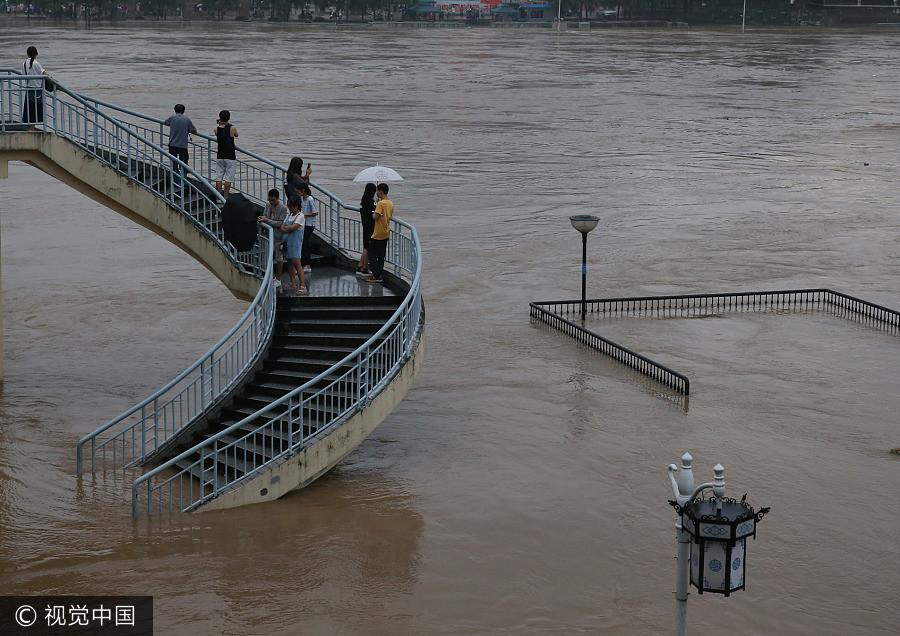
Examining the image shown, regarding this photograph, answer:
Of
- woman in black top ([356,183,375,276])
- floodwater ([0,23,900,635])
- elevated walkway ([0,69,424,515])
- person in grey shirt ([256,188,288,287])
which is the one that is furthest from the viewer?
woman in black top ([356,183,375,276])

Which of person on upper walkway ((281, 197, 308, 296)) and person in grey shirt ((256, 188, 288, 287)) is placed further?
person in grey shirt ((256, 188, 288, 287))

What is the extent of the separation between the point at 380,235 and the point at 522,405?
174 inches

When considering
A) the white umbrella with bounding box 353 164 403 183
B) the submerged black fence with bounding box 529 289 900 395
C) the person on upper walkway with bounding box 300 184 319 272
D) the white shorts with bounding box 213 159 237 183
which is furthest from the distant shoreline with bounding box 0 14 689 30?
the person on upper walkway with bounding box 300 184 319 272

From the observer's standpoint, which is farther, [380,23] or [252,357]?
[380,23]

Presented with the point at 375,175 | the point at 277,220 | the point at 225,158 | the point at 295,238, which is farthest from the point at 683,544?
the point at 225,158

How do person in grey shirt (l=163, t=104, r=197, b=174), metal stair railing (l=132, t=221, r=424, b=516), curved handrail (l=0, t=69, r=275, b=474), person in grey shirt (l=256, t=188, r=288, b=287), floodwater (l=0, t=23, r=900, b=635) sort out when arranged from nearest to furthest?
floodwater (l=0, t=23, r=900, b=635) < metal stair railing (l=132, t=221, r=424, b=516) < curved handrail (l=0, t=69, r=275, b=474) < person in grey shirt (l=256, t=188, r=288, b=287) < person in grey shirt (l=163, t=104, r=197, b=174)

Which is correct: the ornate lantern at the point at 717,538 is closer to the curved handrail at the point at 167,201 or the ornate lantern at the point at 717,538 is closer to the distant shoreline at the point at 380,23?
the curved handrail at the point at 167,201

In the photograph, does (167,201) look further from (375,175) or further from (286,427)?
(286,427)

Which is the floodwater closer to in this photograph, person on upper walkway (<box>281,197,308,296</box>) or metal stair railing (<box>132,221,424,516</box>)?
metal stair railing (<box>132,221,424,516</box>)

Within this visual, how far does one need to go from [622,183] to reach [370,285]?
1085 inches

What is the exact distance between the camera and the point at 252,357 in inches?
632

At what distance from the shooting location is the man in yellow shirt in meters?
17.3

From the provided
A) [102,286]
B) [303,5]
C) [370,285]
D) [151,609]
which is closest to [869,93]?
[102,286]

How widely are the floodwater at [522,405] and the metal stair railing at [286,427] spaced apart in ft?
1.51
